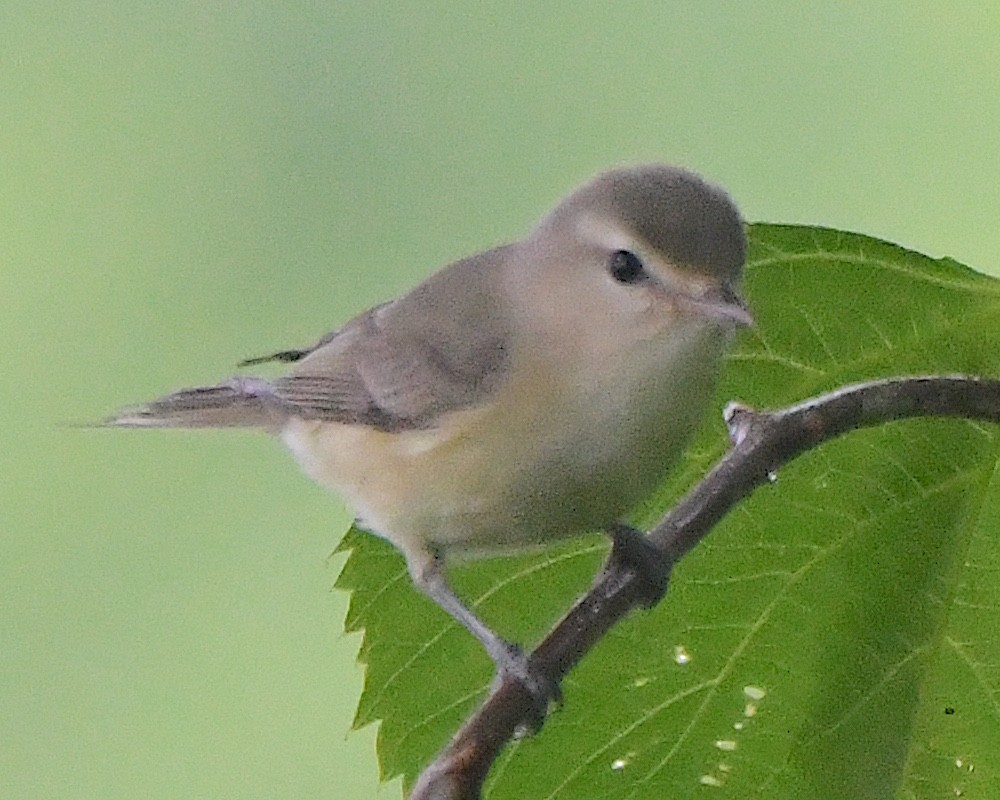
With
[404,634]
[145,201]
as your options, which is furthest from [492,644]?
[145,201]

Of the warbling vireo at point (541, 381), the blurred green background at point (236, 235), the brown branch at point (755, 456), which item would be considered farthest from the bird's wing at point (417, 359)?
the blurred green background at point (236, 235)

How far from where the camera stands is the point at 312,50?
1.39m

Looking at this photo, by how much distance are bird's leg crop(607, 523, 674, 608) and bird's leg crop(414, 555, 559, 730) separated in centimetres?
4

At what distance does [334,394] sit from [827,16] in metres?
0.81

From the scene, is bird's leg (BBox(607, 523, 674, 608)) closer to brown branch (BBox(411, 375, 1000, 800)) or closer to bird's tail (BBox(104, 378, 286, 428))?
brown branch (BBox(411, 375, 1000, 800))

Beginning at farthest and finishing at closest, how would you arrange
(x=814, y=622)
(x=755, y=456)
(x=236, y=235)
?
(x=236, y=235) < (x=814, y=622) < (x=755, y=456)

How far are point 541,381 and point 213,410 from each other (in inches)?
6.9

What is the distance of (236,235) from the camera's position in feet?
4.60

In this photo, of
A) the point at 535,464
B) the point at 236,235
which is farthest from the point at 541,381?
the point at 236,235

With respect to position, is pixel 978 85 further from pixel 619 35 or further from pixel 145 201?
pixel 145 201

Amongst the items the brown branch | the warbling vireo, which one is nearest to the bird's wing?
the warbling vireo

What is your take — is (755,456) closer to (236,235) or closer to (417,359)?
(417,359)

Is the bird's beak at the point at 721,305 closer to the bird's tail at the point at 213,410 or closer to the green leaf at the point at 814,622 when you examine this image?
the green leaf at the point at 814,622

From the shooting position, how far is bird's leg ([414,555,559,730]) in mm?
490
